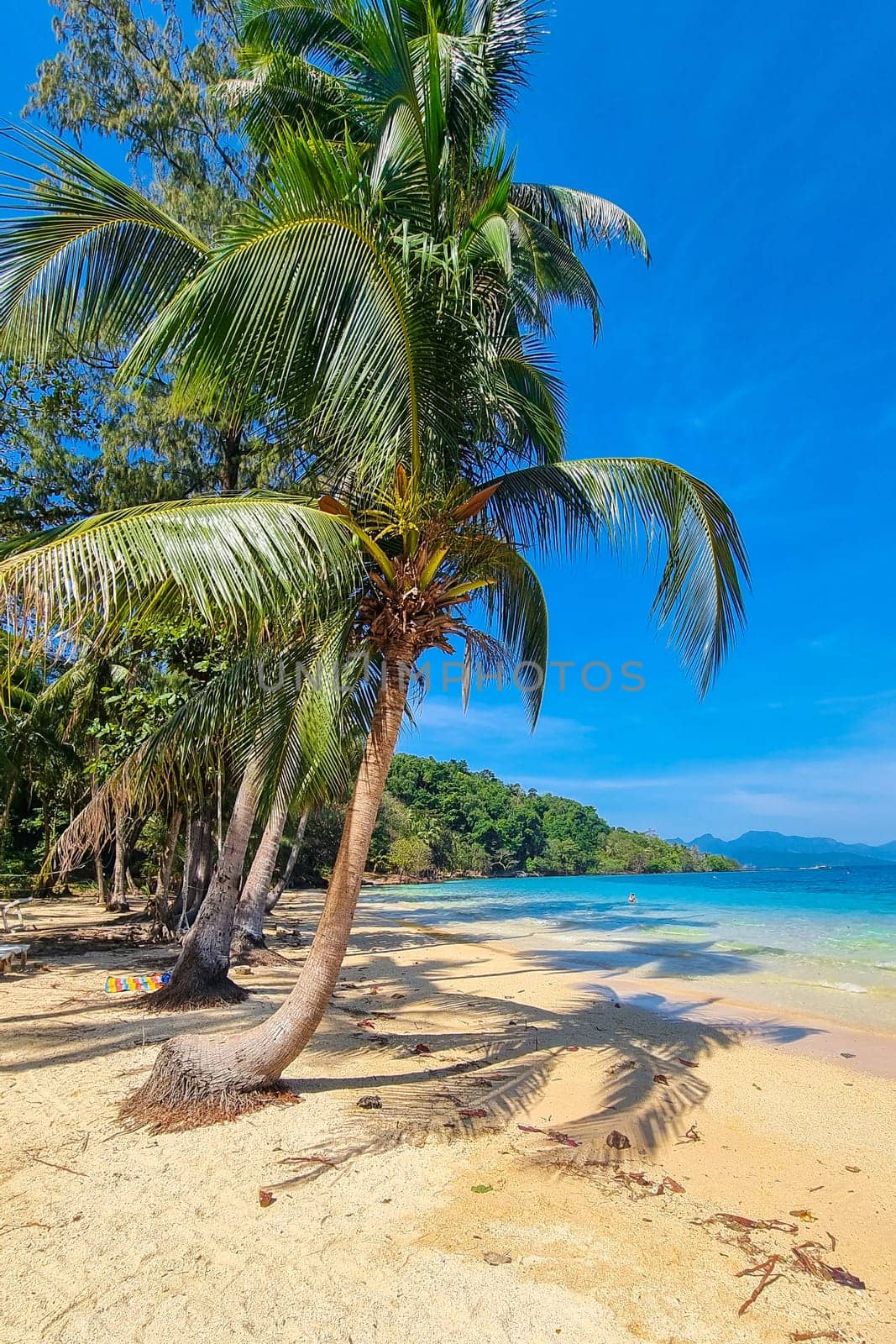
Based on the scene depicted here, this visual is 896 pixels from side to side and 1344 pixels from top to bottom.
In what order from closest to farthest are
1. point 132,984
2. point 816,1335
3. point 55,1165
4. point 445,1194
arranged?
point 816,1335 → point 445,1194 → point 55,1165 → point 132,984

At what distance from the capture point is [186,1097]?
13.8ft

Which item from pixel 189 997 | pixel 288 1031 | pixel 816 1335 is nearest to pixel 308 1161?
pixel 288 1031

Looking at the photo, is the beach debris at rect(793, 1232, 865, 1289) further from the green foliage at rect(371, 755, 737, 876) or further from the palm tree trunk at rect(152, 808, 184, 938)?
the green foliage at rect(371, 755, 737, 876)

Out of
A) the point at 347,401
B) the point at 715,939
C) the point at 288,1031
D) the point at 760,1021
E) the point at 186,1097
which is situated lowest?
the point at 715,939

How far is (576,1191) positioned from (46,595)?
12.2ft

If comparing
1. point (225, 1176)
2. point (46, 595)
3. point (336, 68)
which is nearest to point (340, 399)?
point (46, 595)

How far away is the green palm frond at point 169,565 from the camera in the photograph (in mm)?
2824

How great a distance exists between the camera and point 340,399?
4.17 metres

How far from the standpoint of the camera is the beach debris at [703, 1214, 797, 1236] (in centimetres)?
340

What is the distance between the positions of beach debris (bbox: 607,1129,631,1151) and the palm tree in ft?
6.36

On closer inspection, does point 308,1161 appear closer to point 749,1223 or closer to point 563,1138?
point 563,1138

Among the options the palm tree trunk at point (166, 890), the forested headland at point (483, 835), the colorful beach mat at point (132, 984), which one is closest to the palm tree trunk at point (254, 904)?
the palm tree trunk at point (166, 890)

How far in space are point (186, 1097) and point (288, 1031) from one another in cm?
70

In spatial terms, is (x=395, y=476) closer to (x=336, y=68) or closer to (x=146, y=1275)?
(x=146, y=1275)
